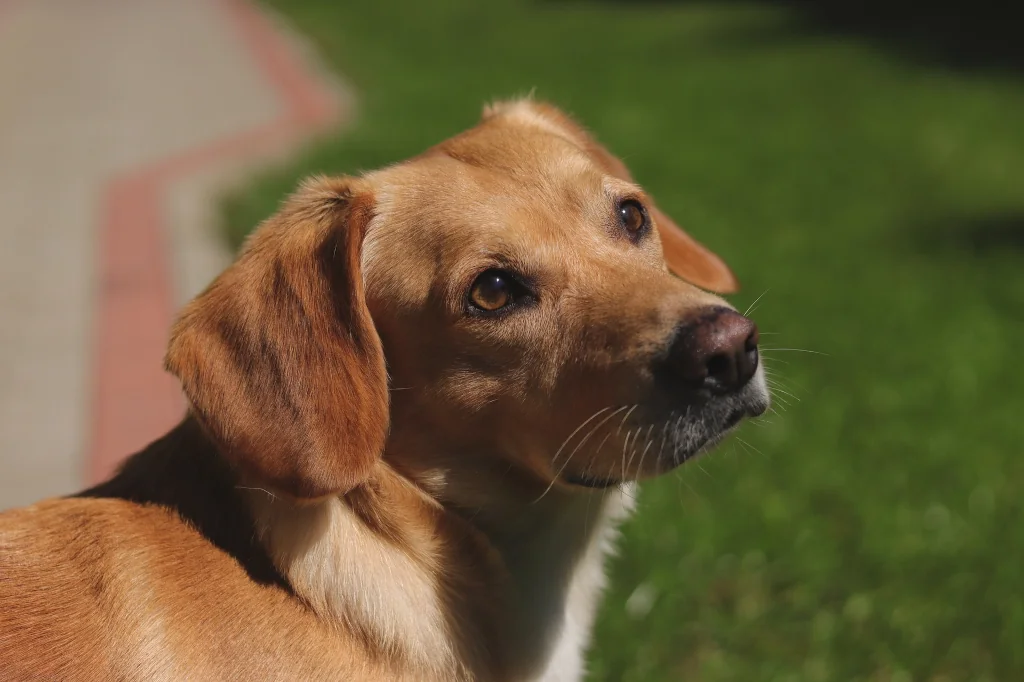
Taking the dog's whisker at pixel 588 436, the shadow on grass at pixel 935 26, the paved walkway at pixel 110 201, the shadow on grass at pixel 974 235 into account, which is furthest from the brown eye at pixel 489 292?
the shadow on grass at pixel 935 26

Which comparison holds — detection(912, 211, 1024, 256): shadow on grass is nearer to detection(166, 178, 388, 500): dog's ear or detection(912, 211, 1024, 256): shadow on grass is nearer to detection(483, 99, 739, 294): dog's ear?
detection(483, 99, 739, 294): dog's ear

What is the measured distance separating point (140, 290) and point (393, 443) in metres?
4.12

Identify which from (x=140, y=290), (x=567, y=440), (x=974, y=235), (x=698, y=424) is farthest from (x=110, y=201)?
(x=698, y=424)

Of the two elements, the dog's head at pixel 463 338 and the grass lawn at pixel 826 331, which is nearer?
the dog's head at pixel 463 338

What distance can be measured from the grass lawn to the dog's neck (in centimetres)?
81

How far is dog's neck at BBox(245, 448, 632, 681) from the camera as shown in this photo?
2273mm

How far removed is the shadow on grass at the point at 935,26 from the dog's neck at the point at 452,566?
390 inches

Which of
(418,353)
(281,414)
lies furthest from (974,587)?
(281,414)

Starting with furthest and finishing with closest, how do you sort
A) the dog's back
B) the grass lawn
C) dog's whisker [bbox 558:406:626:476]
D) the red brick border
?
the red brick border < the grass lawn < dog's whisker [bbox 558:406:626:476] < the dog's back

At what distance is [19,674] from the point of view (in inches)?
79.9

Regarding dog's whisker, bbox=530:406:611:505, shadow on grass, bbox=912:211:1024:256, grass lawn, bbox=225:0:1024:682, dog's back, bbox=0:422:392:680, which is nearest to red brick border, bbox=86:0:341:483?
grass lawn, bbox=225:0:1024:682

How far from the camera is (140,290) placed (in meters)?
6.04

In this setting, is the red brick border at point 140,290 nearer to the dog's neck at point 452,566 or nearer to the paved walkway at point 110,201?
the paved walkway at point 110,201

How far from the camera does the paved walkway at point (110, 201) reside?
469cm
